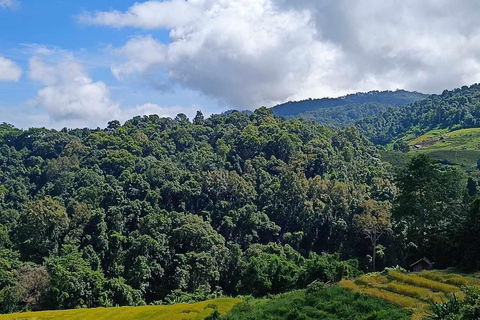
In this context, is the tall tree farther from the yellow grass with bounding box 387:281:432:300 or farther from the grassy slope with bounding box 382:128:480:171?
the grassy slope with bounding box 382:128:480:171

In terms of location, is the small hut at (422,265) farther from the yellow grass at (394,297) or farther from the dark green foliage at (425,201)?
the yellow grass at (394,297)

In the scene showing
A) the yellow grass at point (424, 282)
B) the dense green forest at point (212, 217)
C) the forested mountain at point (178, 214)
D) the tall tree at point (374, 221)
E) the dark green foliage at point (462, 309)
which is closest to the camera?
the dark green foliage at point (462, 309)

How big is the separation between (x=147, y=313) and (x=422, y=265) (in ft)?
91.3

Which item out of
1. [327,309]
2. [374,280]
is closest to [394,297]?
[327,309]

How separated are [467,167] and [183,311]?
94306mm

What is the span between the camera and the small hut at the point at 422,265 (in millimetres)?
42906

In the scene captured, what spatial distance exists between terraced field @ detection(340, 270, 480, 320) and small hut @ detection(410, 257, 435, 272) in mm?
5939

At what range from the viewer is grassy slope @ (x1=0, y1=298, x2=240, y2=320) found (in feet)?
116

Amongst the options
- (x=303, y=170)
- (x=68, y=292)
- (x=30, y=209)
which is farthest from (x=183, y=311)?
(x=303, y=170)

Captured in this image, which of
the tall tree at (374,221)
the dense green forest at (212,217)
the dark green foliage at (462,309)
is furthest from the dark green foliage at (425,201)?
the dark green foliage at (462,309)

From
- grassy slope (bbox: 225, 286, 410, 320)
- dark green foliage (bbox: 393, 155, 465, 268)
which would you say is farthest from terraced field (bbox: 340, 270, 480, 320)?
dark green foliage (bbox: 393, 155, 465, 268)

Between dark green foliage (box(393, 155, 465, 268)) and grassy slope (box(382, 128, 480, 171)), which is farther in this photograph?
grassy slope (box(382, 128, 480, 171))

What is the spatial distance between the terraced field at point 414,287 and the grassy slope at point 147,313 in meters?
11.3

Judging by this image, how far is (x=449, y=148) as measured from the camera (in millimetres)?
127625
